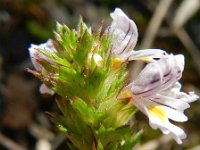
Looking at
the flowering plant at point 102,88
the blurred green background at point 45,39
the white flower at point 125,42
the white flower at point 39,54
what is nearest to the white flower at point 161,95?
the flowering plant at point 102,88

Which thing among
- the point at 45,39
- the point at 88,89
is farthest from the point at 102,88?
the point at 45,39

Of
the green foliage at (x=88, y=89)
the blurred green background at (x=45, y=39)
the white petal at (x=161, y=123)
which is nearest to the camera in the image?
the white petal at (x=161, y=123)

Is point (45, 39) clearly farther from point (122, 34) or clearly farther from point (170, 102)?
point (170, 102)

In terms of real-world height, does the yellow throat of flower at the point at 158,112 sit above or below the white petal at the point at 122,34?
below

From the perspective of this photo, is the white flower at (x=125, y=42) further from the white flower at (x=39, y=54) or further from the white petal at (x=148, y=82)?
the white flower at (x=39, y=54)

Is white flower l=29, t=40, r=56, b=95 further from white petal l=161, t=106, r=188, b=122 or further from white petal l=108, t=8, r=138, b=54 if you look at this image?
white petal l=161, t=106, r=188, b=122

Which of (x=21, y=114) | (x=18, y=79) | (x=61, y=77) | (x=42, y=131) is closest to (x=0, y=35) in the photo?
(x=18, y=79)

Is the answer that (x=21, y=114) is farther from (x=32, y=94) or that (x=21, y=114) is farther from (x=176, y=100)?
(x=176, y=100)
